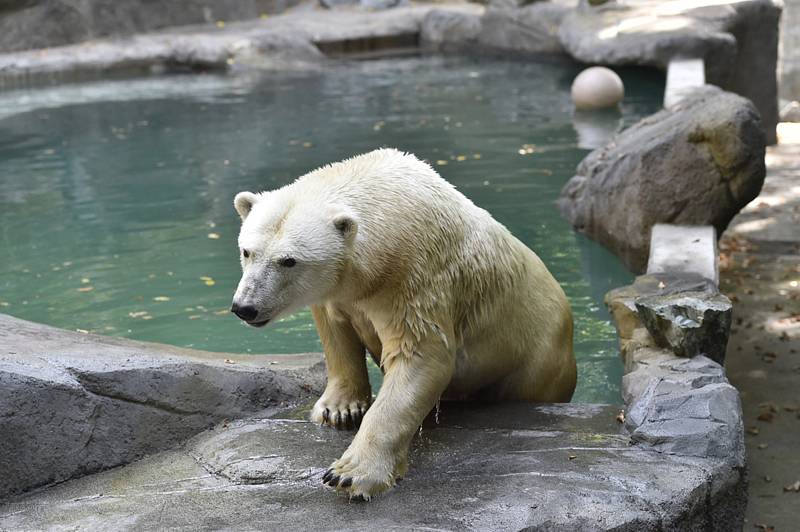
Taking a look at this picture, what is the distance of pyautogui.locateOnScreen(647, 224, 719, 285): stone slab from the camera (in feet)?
19.7

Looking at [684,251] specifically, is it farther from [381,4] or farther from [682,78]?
[381,4]

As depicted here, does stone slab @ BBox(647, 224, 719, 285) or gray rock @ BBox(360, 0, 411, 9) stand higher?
gray rock @ BBox(360, 0, 411, 9)

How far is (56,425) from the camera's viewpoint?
382 centimetres

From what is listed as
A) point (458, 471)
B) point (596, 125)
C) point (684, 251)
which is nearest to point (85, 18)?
point (596, 125)

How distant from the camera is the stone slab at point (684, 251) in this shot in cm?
602

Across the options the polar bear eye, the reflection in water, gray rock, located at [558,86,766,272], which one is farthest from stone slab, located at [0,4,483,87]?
the polar bear eye

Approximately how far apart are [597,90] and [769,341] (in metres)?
7.72

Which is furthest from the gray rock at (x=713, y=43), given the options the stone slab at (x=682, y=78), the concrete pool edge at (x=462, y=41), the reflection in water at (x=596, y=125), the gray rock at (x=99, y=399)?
the gray rock at (x=99, y=399)

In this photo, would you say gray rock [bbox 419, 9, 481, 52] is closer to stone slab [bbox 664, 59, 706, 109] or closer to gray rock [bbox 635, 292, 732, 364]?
stone slab [bbox 664, 59, 706, 109]

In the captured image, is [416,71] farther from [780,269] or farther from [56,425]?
[56,425]

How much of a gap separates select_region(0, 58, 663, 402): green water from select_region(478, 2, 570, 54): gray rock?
380 millimetres

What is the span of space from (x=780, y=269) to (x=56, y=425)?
5763 millimetres

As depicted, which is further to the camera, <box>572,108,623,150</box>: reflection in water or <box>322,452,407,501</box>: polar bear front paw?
<box>572,108,623,150</box>: reflection in water

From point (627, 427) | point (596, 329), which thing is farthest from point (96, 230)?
point (627, 427)
